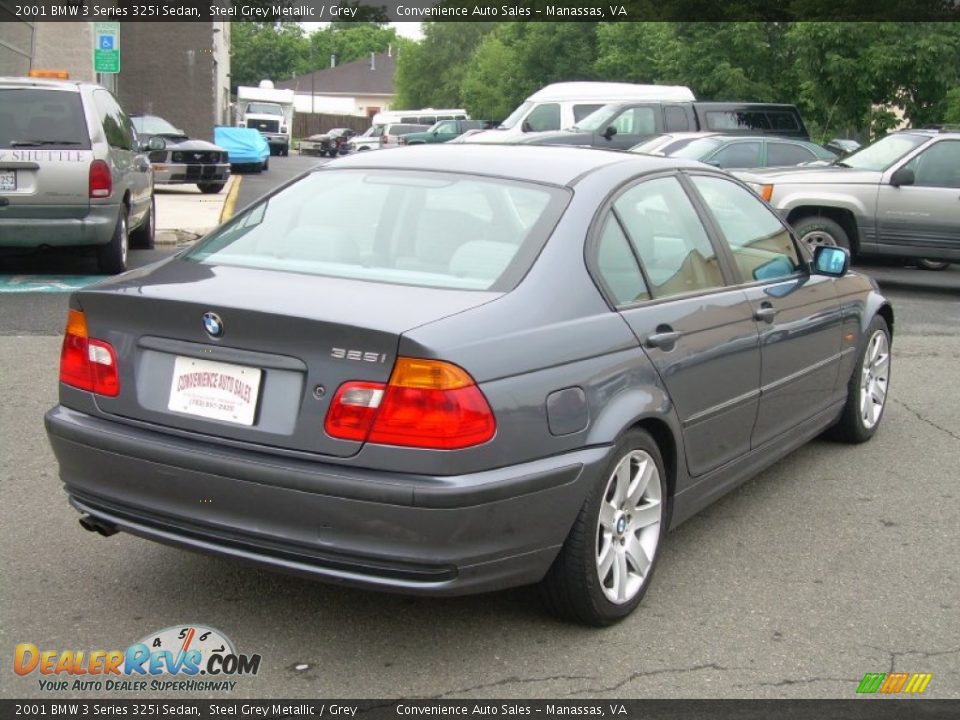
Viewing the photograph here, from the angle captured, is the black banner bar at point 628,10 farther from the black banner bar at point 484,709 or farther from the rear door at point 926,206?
the black banner bar at point 484,709

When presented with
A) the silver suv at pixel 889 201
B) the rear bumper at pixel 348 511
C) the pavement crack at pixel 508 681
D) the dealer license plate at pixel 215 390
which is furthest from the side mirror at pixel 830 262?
the silver suv at pixel 889 201

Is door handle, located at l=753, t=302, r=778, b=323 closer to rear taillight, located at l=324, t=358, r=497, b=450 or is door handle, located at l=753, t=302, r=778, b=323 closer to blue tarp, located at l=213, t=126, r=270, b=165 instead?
rear taillight, located at l=324, t=358, r=497, b=450

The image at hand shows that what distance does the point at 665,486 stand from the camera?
14.1 ft

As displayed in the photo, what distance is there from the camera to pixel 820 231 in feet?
42.0

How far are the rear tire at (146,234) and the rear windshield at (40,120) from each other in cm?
269

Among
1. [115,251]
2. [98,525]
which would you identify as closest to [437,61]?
[115,251]

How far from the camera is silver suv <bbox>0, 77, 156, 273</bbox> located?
1029cm

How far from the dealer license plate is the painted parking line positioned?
22.7 ft

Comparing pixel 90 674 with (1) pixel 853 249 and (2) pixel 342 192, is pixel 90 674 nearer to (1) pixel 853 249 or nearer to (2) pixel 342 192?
(2) pixel 342 192

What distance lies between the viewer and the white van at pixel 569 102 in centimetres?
2336

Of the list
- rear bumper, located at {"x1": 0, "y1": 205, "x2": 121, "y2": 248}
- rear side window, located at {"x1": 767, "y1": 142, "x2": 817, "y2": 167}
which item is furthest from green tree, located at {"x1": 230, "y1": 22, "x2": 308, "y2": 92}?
rear bumper, located at {"x1": 0, "y1": 205, "x2": 121, "y2": 248}

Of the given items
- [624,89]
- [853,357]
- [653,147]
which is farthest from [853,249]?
[624,89]

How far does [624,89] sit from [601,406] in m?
21.4
